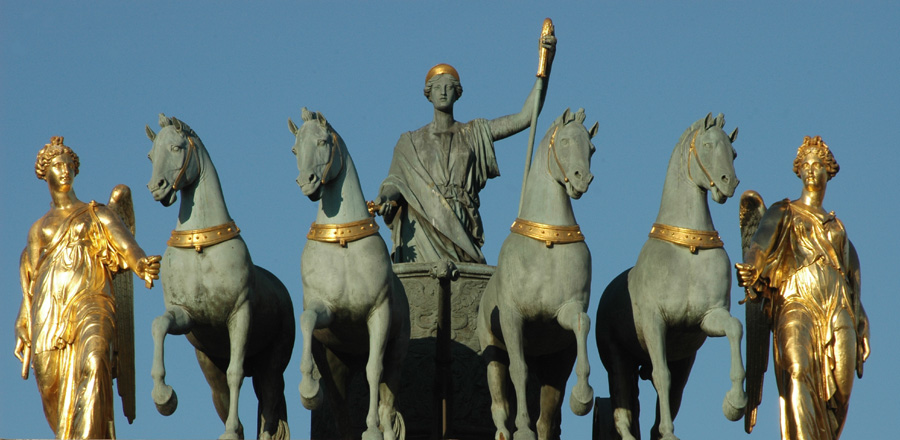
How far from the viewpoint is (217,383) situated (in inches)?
731

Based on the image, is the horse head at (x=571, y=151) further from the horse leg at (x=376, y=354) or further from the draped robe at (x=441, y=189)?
the draped robe at (x=441, y=189)

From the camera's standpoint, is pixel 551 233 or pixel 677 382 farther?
pixel 677 382

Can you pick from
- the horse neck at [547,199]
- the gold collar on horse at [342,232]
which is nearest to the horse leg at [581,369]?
the horse neck at [547,199]

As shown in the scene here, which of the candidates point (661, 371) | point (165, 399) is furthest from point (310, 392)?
point (661, 371)

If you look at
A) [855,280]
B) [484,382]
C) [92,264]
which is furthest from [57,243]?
[855,280]

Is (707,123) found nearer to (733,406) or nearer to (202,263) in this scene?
(733,406)

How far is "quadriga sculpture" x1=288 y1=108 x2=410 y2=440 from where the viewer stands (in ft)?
56.2

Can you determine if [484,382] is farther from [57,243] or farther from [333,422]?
[57,243]

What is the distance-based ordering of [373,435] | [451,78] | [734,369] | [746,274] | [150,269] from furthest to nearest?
[451,78] < [746,274] < [150,269] < [373,435] < [734,369]

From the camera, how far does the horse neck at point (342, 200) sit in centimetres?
1745

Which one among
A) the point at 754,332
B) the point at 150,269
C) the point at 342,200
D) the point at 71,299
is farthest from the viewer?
the point at 754,332

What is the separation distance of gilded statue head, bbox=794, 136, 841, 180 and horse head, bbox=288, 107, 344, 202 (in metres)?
4.40

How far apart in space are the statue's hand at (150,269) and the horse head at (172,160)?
0.77m

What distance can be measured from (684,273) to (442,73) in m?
4.52
